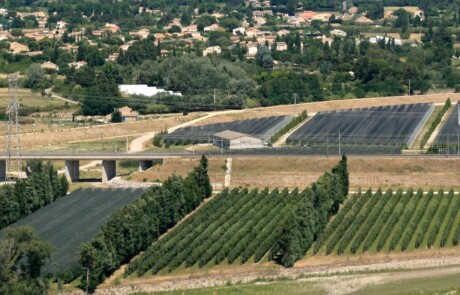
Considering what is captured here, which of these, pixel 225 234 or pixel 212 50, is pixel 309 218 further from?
pixel 212 50

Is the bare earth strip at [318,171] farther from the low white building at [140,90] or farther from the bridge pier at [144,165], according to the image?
the low white building at [140,90]

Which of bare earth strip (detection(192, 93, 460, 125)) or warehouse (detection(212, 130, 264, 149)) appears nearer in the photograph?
warehouse (detection(212, 130, 264, 149))

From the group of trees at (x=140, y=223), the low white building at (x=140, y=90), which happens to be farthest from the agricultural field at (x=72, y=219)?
the low white building at (x=140, y=90)

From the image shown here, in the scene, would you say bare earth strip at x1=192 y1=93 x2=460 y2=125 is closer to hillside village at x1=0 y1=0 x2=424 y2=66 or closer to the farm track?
hillside village at x1=0 y1=0 x2=424 y2=66

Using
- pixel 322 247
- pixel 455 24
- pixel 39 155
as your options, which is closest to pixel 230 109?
pixel 39 155

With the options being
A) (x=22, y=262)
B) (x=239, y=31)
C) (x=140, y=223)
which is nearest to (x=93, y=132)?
(x=140, y=223)

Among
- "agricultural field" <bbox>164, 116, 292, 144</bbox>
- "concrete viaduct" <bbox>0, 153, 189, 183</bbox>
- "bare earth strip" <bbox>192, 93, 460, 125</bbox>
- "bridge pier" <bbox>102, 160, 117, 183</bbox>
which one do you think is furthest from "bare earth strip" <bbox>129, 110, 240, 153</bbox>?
"bridge pier" <bbox>102, 160, 117, 183</bbox>

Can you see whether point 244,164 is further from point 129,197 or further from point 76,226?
point 76,226
